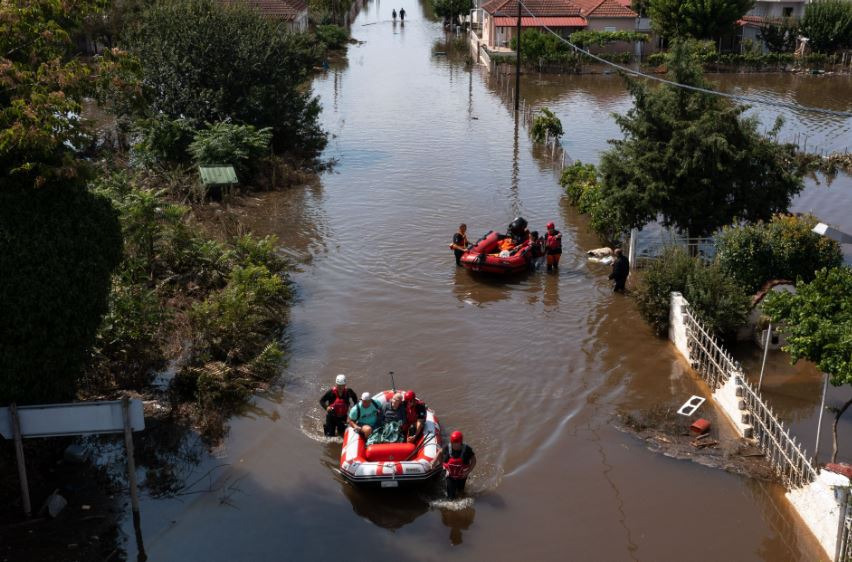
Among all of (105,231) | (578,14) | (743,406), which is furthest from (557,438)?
(578,14)

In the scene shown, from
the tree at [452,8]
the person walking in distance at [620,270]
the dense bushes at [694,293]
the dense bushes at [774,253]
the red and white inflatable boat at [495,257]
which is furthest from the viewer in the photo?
the tree at [452,8]

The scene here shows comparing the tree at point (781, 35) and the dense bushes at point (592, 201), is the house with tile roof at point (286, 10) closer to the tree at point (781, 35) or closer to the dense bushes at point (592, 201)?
the tree at point (781, 35)

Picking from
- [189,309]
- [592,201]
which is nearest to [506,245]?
[592,201]

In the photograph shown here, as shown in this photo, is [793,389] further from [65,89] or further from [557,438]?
[65,89]

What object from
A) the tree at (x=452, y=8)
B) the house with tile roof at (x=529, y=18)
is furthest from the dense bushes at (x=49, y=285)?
the tree at (x=452, y=8)

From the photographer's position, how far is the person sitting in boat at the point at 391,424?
1340cm

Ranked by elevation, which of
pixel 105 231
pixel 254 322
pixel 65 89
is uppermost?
pixel 65 89

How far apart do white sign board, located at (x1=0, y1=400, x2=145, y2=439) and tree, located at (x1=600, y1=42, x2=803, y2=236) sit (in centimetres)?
1318

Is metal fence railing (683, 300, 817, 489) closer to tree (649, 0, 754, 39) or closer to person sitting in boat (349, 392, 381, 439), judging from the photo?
person sitting in boat (349, 392, 381, 439)

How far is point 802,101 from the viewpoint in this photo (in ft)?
151

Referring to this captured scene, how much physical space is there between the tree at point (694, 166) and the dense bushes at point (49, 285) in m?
12.7

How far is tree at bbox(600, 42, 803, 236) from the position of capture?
778 inches

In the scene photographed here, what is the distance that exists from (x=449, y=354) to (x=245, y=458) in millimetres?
5182

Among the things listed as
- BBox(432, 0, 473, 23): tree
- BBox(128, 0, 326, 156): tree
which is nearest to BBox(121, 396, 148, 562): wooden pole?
BBox(128, 0, 326, 156): tree
